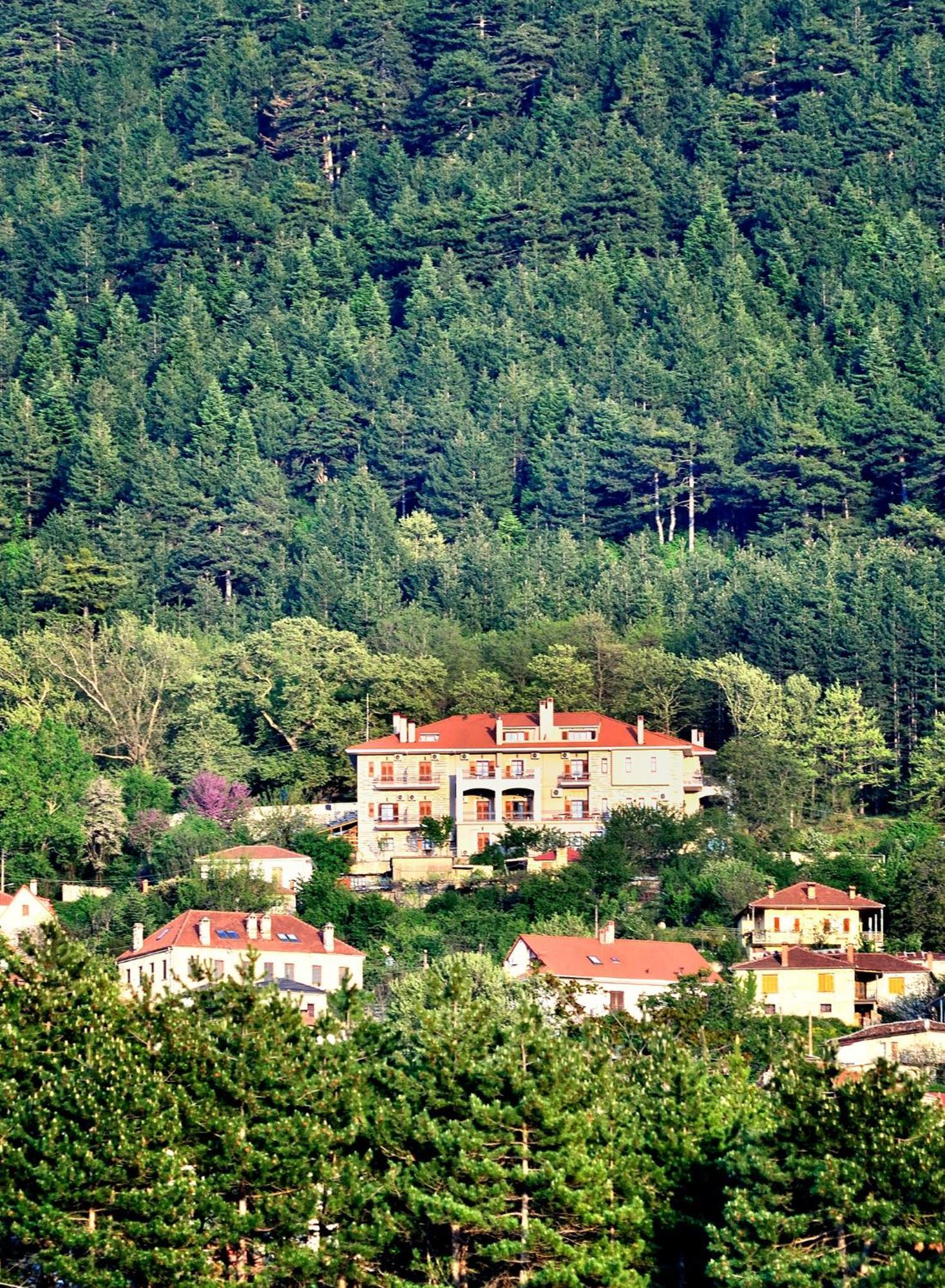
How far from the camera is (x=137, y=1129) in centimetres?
4675

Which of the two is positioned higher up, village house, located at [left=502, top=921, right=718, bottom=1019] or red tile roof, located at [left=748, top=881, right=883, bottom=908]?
red tile roof, located at [left=748, top=881, right=883, bottom=908]

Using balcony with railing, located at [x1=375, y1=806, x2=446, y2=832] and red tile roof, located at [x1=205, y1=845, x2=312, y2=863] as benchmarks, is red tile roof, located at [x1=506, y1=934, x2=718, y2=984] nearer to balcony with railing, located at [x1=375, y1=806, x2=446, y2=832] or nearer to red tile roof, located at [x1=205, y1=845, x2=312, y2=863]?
red tile roof, located at [x1=205, y1=845, x2=312, y2=863]

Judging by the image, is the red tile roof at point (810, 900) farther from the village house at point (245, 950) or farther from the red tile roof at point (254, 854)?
the red tile roof at point (254, 854)

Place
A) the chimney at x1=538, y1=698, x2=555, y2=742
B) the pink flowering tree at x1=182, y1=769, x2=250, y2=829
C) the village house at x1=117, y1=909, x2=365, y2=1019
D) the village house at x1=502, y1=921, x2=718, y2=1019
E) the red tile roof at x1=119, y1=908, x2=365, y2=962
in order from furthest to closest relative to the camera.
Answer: the pink flowering tree at x1=182, y1=769, x2=250, y2=829, the chimney at x1=538, y1=698, x2=555, y2=742, the red tile roof at x1=119, y1=908, x2=365, y2=962, the village house at x1=117, y1=909, x2=365, y2=1019, the village house at x1=502, y1=921, x2=718, y2=1019

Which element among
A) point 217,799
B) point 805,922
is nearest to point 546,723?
point 217,799

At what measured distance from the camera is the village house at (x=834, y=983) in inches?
2697

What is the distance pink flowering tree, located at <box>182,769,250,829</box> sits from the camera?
85438 millimetres

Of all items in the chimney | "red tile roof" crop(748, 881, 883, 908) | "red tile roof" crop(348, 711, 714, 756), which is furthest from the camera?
the chimney

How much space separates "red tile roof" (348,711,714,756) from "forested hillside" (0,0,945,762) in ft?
11.7

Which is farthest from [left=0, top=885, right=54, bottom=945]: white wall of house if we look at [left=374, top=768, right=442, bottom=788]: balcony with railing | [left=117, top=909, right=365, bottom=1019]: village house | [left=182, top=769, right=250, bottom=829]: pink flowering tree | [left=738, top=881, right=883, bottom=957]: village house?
[left=738, top=881, right=883, bottom=957]: village house

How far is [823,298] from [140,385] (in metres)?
27.7

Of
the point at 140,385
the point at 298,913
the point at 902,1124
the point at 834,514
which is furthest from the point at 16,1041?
the point at 140,385

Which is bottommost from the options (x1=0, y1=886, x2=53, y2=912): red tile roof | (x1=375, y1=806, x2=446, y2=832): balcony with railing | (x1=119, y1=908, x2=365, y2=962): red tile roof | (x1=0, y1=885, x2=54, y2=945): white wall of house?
(x1=119, y1=908, x2=365, y2=962): red tile roof

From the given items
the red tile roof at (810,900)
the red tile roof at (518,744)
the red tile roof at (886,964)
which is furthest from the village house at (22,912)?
the red tile roof at (886,964)
